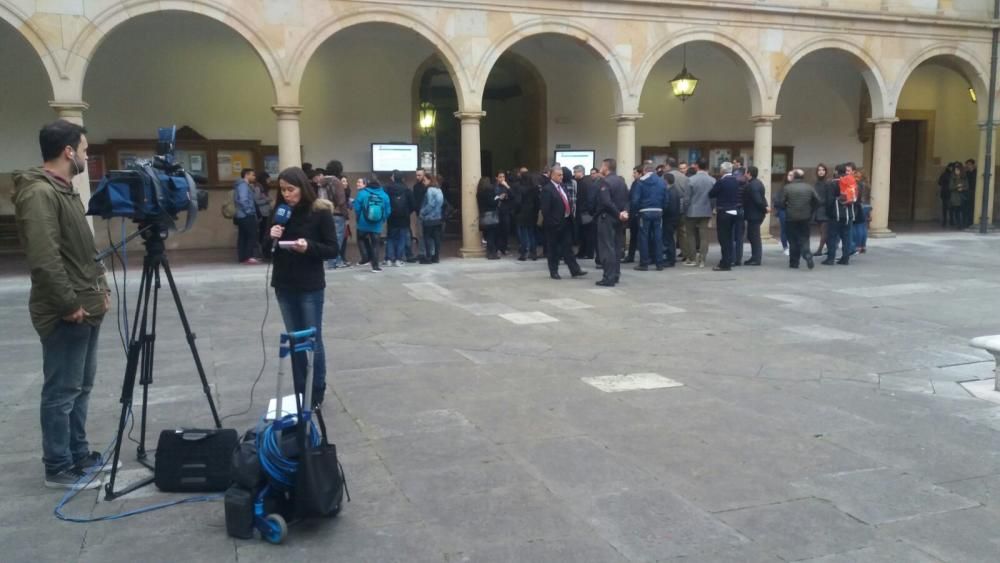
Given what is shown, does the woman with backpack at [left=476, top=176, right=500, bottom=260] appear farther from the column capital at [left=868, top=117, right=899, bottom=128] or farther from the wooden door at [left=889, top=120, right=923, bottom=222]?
the wooden door at [left=889, top=120, right=923, bottom=222]

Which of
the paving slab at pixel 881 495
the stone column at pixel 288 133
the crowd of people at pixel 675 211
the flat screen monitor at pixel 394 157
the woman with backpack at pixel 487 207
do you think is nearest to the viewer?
the paving slab at pixel 881 495

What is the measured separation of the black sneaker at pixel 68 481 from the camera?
4086 millimetres

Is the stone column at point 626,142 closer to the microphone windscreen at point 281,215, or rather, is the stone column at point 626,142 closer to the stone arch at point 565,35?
the stone arch at point 565,35

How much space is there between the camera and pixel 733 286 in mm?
10727

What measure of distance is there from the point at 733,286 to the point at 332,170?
6.03m

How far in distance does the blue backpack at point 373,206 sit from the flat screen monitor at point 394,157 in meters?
3.40

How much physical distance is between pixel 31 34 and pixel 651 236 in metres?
9.23

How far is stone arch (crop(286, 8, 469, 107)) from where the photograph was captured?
12805mm

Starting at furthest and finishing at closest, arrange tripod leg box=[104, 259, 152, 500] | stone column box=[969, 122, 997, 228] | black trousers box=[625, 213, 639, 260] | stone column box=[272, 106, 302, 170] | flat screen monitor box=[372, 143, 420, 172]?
stone column box=[969, 122, 997, 228] → flat screen monitor box=[372, 143, 420, 172] → stone column box=[272, 106, 302, 170] → black trousers box=[625, 213, 639, 260] → tripod leg box=[104, 259, 152, 500]

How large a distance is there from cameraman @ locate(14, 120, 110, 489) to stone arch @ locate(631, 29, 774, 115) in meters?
11.8

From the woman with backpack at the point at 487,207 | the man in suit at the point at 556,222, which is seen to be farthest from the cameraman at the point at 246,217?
the man in suit at the point at 556,222

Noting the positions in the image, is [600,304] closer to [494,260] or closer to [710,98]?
[494,260]

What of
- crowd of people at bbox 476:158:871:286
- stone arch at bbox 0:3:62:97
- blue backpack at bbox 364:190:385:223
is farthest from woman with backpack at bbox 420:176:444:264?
stone arch at bbox 0:3:62:97

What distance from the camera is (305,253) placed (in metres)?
4.96
